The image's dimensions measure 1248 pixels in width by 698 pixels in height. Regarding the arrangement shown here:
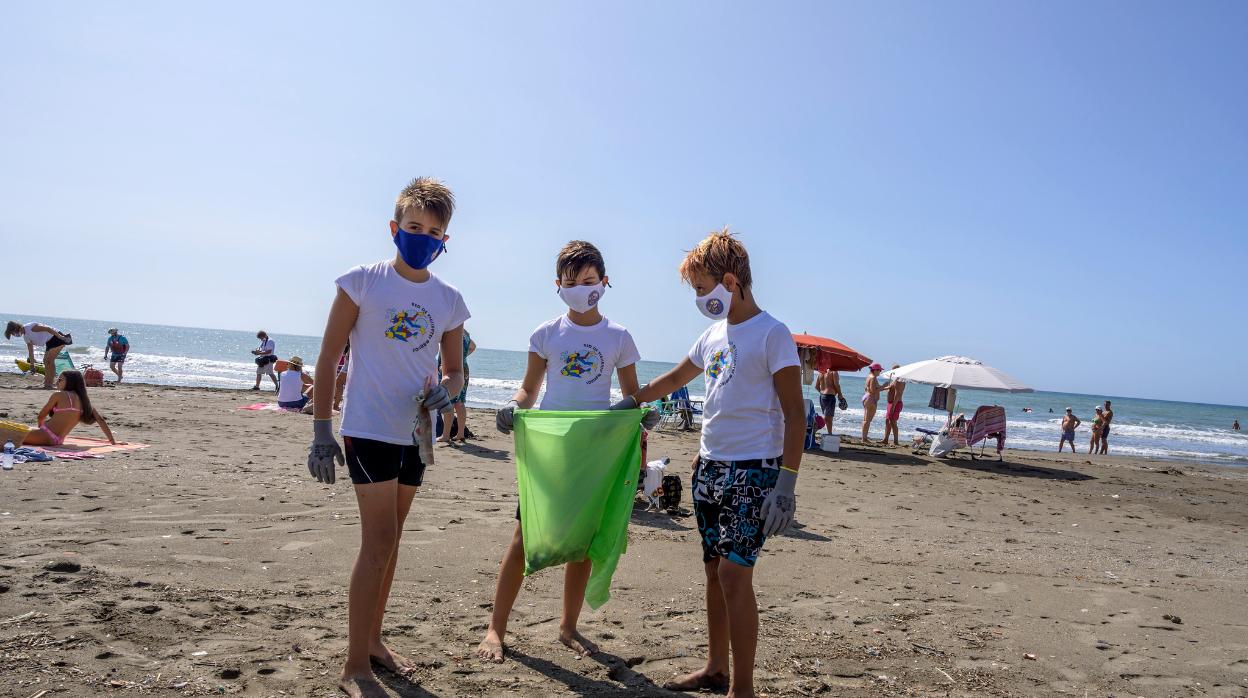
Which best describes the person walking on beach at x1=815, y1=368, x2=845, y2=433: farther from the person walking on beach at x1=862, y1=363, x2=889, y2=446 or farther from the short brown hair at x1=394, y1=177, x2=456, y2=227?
the short brown hair at x1=394, y1=177, x2=456, y2=227

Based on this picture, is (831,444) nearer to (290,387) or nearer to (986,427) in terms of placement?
(986,427)

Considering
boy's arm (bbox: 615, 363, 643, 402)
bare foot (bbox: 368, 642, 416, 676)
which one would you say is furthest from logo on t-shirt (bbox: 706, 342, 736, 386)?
bare foot (bbox: 368, 642, 416, 676)

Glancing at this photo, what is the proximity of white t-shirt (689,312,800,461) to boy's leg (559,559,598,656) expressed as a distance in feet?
3.09

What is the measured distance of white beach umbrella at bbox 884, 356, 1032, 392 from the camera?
580 inches

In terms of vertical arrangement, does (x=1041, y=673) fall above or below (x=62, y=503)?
above

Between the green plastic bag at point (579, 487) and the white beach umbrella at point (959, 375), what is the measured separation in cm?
1259

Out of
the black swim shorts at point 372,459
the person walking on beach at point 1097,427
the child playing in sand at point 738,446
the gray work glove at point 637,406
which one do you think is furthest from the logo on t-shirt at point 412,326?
the person walking on beach at point 1097,427

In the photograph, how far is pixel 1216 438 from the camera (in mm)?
38938

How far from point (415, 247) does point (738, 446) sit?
151cm

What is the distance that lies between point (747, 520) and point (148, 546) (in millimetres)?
3823

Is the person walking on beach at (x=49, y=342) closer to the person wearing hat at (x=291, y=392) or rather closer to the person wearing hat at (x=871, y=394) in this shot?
the person wearing hat at (x=291, y=392)

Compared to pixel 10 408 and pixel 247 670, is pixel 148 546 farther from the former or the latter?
pixel 10 408

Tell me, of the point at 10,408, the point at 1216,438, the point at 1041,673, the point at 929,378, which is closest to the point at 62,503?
the point at 1041,673

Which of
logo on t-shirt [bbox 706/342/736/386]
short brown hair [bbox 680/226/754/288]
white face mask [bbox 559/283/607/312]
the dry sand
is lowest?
the dry sand
